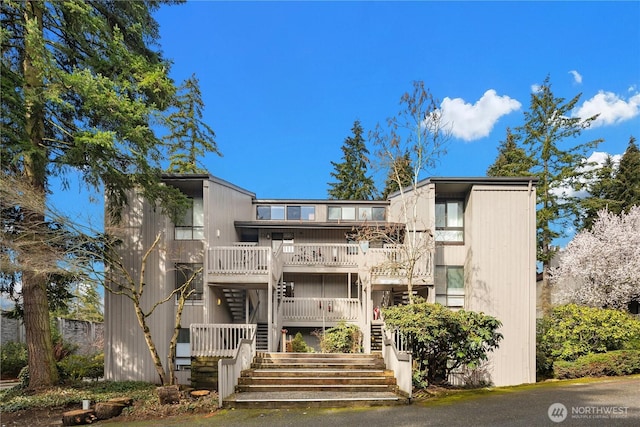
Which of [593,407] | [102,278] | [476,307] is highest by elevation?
[102,278]

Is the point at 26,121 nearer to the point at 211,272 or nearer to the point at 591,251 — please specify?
the point at 211,272

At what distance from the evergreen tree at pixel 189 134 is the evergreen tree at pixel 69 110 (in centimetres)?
1424

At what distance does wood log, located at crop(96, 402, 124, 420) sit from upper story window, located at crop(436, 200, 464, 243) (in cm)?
1207

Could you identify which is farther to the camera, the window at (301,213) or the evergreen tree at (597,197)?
the evergreen tree at (597,197)

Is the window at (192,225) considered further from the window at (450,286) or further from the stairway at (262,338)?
the window at (450,286)

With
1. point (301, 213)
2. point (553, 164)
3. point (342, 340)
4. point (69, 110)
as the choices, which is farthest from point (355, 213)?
point (553, 164)

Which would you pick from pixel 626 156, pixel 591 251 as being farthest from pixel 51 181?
pixel 626 156

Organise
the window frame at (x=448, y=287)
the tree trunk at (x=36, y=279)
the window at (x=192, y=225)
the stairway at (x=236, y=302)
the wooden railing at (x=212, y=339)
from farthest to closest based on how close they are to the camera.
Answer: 1. the stairway at (x=236, y=302)
2. the window frame at (x=448, y=287)
3. the window at (x=192, y=225)
4. the wooden railing at (x=212, y=339)
5. the tree trunk at (x=36, y=279)

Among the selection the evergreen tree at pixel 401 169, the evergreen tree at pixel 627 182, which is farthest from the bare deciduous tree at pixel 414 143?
the evergreen tree at pixel 627 182

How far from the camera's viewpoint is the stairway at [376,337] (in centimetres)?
1331

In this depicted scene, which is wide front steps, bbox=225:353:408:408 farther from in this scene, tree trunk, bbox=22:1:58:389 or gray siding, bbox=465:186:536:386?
tree trunk, bbox=22:1:58:389

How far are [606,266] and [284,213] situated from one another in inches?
716

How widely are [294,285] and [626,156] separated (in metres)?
30.7

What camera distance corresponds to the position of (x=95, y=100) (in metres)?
10.1
